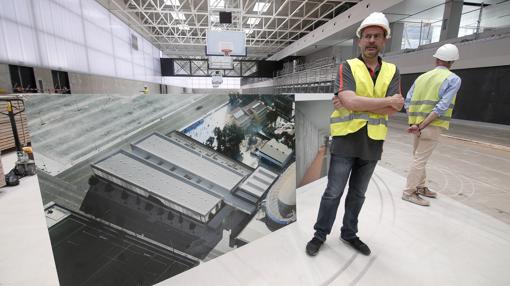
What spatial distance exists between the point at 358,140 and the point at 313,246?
0.79 meters

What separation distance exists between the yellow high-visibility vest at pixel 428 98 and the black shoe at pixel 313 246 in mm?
1630

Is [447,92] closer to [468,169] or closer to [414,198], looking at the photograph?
[414,198]

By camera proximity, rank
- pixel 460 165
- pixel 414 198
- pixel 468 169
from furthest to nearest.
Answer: pixel 460 165
pixel 468 169
pixel 414 198

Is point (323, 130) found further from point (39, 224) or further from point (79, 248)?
point (39, 224)

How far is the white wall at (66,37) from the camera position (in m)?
6.69

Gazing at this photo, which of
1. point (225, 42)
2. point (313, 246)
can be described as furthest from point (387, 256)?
point (225, 42)

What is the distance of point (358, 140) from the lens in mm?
1567

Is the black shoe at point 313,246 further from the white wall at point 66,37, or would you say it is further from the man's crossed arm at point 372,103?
the white wall at point 66,37

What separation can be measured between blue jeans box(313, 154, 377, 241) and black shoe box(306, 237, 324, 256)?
29 millimetres

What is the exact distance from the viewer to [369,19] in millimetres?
1528

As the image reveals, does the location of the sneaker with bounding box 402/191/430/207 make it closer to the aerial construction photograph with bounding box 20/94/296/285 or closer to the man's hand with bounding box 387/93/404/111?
the man's hand with bounding box 387/93/404/111

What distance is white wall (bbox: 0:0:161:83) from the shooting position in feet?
21.9

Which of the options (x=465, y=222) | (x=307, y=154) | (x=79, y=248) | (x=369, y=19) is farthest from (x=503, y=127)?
(x=79, y=248)

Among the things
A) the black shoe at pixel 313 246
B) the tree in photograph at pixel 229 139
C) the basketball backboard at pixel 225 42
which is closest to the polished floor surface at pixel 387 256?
the black shoe at pixel 313 246
